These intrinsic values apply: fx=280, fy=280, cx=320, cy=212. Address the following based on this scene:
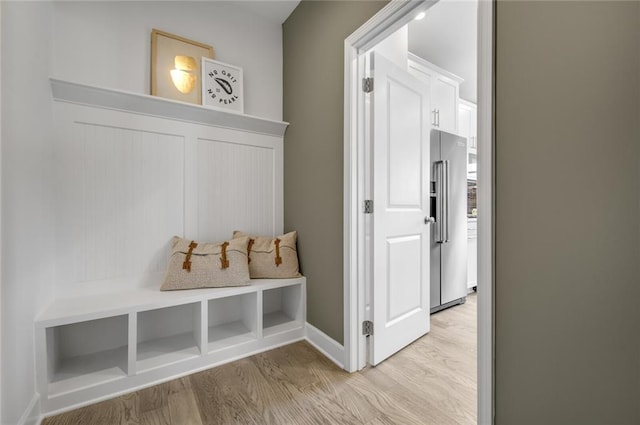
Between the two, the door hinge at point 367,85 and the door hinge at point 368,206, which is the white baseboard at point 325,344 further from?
the door hinge at point 367,85

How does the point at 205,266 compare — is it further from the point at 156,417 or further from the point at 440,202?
the point at 440,202

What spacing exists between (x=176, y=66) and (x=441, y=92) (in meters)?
2.54

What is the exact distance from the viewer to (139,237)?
193 cm

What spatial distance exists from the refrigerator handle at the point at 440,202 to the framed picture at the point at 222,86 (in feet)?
6.35

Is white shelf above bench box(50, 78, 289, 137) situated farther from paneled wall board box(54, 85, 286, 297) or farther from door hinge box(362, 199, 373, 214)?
door hinge box(362, 199, 373, 214)

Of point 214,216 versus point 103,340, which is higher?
point 214,216

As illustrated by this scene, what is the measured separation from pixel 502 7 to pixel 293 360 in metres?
2.09

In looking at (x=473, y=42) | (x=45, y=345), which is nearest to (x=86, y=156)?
(x=45, y=345)

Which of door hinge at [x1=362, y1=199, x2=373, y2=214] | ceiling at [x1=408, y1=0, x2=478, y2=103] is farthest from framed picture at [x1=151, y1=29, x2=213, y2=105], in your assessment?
ceiling at [x1=408, y1=0, x2=478, y2=103]

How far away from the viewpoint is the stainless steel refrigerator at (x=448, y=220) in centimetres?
276

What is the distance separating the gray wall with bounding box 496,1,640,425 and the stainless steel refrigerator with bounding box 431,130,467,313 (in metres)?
1.75

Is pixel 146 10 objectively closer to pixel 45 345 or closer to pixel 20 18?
pixel 20 18

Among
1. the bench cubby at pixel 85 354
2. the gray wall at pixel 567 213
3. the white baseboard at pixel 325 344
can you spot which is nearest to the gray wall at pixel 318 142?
→ the white baseboard at pixel 325 344

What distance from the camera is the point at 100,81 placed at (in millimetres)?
1814
